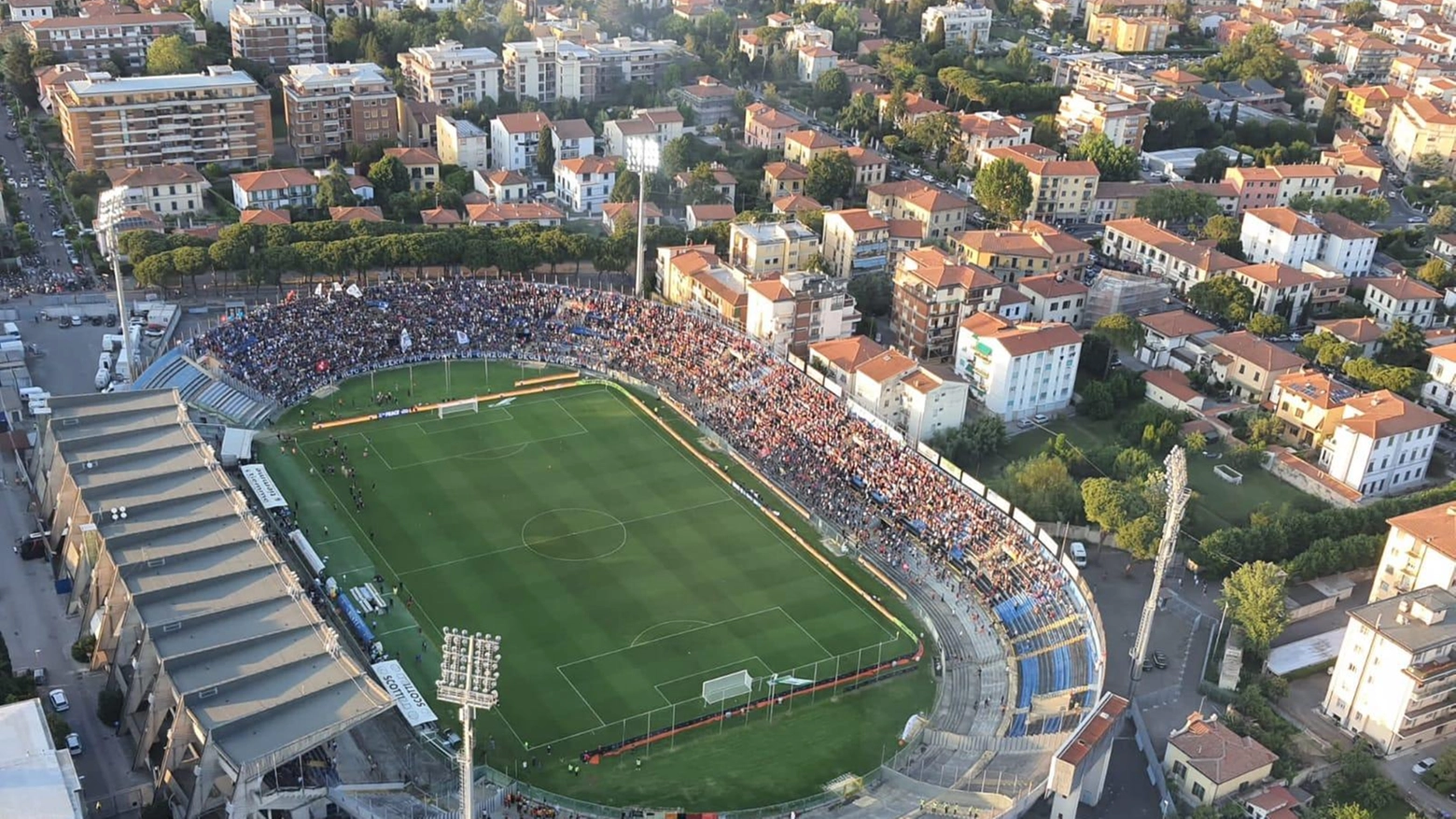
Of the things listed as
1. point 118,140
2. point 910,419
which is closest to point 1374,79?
point 910,419

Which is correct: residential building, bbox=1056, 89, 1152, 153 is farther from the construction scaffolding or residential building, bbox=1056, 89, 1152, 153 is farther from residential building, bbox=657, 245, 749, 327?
residential building, bbox=657, 245, 749, 327

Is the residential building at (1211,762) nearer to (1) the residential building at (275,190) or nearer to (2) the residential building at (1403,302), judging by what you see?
(2) the residential building at (1403,302)


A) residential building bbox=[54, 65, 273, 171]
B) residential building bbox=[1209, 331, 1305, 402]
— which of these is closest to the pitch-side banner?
residential building bbox=[1209, 331, 1305, 402]

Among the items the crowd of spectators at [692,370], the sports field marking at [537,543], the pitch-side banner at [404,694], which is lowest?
the sports field marking at [537,543]

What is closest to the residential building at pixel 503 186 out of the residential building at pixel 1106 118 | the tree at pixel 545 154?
the tree at pixel 545 154

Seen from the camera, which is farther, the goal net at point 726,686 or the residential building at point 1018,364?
the residential building at point 1018,364

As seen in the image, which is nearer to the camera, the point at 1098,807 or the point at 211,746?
the point at 211,746

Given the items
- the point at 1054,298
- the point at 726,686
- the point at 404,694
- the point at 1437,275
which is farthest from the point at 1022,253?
the point at 404,694

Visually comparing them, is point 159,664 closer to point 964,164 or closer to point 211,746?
point 211,746
